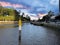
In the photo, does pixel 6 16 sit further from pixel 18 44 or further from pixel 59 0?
pixel 18 44

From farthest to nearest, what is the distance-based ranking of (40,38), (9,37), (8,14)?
(8,14), (9,37), (40,38)

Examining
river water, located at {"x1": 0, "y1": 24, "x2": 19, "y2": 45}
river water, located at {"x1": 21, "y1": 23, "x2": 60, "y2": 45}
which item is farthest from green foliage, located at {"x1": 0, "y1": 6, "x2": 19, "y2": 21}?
river water, located at {"x1": 21, "y1": 23, "x2": 60, "y2": 45}

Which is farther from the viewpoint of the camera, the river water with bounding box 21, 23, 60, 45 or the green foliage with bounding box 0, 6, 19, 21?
the green foliage with bounding box 0, 6, 19, 21

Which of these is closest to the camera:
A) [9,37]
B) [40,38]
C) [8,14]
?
[40,38]

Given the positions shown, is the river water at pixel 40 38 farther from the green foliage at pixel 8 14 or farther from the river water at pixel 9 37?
the green foliage at pixel 8 14

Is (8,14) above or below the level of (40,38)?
above

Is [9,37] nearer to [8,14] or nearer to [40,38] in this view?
[40,38]

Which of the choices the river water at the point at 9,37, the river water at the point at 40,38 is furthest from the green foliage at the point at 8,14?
the river water at the point at 40,38

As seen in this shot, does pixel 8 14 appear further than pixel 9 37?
Yes

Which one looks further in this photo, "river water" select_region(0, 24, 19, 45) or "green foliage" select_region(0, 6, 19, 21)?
"green foliage" select_region(0, 6, 19, 21)

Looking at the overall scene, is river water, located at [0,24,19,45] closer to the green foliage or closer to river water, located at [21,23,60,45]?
river water, located at [21,23,60,45]

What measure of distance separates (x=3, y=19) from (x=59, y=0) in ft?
322

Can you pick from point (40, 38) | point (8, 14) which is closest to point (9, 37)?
point (40, 38)

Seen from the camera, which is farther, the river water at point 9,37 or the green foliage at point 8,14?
the green foliage at point 8,14
